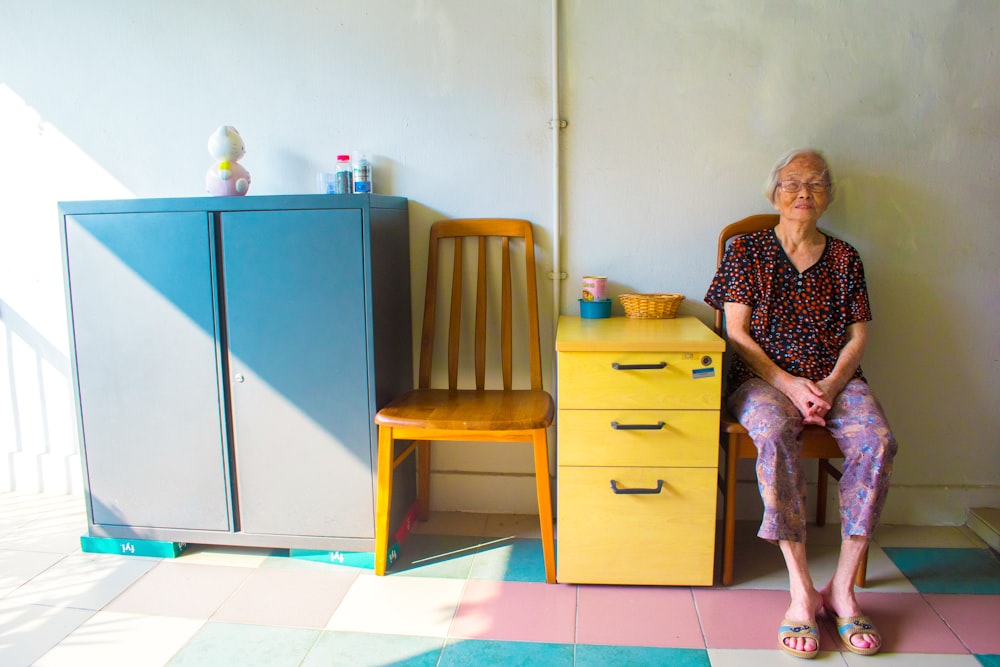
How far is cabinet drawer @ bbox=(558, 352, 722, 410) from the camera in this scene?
195 centimetres

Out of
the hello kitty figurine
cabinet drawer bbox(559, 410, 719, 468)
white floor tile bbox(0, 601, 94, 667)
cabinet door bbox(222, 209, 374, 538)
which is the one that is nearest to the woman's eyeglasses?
cabinet drawer bbox(559, 410, 719, 468)

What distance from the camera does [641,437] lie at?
6.54ft

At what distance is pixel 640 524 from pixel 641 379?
16.5 inches

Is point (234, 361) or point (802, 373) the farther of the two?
point (234, 361)

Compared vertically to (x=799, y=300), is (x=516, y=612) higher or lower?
lower

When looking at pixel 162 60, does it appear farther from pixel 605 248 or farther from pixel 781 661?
pixel 781 661

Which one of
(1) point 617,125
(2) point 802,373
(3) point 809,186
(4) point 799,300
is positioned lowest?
(2) point 802,373

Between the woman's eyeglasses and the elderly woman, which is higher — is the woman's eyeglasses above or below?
above

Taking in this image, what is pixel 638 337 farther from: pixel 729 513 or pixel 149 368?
pixel 149 368

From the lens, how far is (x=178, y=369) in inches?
88.1

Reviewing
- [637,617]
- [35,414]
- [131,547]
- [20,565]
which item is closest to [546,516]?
[637,617]

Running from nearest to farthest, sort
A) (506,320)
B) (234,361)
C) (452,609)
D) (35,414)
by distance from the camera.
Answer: (452,609) < (234,361) < (506,320) < (35,414)

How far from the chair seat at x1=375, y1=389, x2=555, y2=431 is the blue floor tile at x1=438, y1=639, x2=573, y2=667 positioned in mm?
562

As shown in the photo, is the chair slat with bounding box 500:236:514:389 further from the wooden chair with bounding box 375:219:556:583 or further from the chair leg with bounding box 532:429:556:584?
the chair leg with bounding box 532:429:556:584
